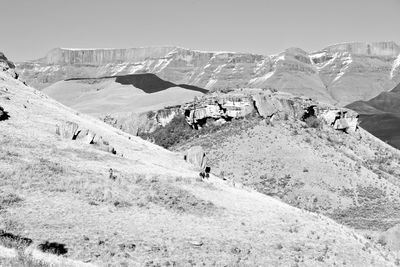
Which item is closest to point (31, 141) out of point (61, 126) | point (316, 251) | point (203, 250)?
point (61, 126)

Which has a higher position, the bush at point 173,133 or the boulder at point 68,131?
the boulder at point 68,131

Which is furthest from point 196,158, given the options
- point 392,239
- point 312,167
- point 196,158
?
point 392,239

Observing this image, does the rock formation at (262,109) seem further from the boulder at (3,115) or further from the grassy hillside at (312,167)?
the boulder at (3,115)

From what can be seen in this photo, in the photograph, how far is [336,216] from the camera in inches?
1993

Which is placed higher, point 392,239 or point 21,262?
point 21,262

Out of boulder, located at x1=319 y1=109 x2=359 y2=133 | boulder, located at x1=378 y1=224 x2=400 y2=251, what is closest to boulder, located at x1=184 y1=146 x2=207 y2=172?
boulder, located at x1=378 y1=224 x2=400 y2=251

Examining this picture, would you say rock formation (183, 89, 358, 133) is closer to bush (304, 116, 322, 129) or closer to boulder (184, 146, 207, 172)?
bush (304, 116, 322, 129)

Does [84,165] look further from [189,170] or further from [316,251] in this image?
[316,251]

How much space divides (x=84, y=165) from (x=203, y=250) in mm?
11855

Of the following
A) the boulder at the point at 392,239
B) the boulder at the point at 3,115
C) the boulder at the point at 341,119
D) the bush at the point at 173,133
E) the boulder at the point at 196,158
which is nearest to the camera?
the boulder at the point at 392,239

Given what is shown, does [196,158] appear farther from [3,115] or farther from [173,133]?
[173,133]

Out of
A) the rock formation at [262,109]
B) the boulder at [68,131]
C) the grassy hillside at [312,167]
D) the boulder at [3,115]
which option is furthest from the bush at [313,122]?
the boulder at [3,115]

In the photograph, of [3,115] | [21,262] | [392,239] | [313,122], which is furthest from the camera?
[313,122]

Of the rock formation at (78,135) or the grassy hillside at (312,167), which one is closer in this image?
the rock formation at (78,135)
